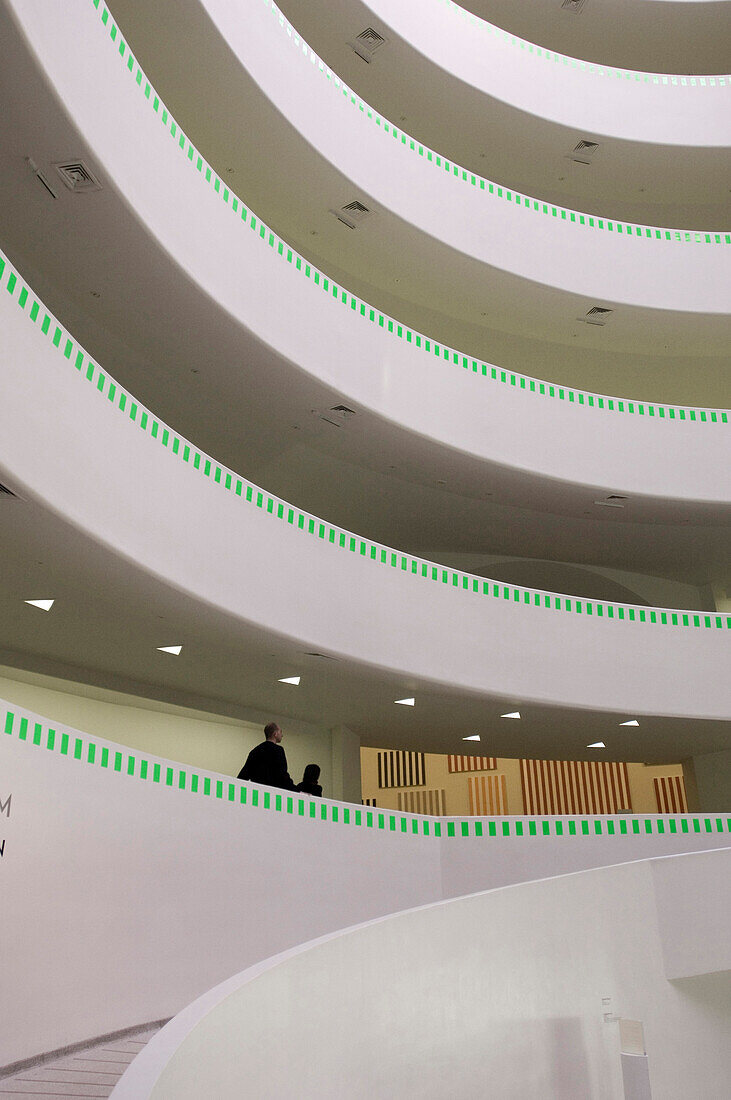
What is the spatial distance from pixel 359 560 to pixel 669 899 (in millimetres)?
4696

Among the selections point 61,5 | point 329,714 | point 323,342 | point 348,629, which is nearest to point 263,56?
point 323,342

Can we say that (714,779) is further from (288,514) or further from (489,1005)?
(489,1005)

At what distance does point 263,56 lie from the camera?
1123 cm

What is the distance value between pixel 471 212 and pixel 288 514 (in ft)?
19.4

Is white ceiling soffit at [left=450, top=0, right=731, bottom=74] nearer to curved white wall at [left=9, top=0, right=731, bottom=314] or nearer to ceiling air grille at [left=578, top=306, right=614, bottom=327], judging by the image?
curved white wall at [left=9, top=0, right=731, bottom=314]

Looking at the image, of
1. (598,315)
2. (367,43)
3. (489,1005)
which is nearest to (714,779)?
(598,315)

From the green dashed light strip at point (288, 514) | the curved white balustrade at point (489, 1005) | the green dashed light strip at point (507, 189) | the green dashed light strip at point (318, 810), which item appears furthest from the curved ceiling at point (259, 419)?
the curved white balustrade at point (489, 1005)

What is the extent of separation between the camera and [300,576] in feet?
33.2

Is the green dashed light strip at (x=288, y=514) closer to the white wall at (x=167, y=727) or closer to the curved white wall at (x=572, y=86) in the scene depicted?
the white wall at (x=167, y=727)

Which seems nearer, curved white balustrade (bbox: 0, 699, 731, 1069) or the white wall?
curved white balustrade (bbox: 0, 699, 731, 1069)

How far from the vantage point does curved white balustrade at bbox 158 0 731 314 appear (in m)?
11.6

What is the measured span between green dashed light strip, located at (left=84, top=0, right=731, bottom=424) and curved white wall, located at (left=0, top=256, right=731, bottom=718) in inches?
32.5

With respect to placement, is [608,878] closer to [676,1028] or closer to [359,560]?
[676,1028]

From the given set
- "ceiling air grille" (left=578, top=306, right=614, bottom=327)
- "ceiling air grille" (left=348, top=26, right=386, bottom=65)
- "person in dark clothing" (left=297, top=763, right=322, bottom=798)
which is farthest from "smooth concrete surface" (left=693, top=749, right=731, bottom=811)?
"ceiling air grille" (left=348, top=26, right=386, bottom=65)
